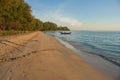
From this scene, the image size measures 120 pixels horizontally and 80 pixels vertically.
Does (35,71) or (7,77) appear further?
(35,71)

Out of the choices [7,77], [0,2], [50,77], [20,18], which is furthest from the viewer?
[20,18]

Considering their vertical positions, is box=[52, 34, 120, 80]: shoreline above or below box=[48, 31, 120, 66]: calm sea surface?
above

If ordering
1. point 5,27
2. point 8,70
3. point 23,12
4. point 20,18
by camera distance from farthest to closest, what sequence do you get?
point 23,12, point 20,18, point 5,27, point 8,70

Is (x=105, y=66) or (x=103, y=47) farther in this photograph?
(x=103, y=47)

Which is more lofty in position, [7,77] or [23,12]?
[23,12]

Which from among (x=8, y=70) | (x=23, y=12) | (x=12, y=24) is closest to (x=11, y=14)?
(x=12, y=24)

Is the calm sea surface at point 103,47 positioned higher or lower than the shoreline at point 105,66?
lower

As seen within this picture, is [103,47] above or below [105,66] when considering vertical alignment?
below

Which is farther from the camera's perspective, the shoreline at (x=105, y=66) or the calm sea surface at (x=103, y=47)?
the calm sea surface at (x=103, y=47)

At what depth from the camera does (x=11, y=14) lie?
6166 cm

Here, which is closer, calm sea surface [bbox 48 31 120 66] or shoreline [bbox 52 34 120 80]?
shoreline [bbox 52 34 120 80]

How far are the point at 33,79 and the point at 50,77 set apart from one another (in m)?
0.85

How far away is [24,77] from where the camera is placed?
26.4 feet

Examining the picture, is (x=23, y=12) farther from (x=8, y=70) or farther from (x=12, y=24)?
(x=8, y=70)
